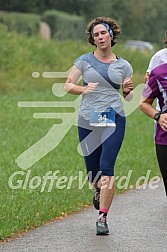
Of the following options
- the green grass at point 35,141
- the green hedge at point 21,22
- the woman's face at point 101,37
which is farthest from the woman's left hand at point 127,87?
the green hedge at point 21,22

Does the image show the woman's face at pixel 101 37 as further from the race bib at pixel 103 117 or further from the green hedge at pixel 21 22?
the green hedge at pixel 21 22

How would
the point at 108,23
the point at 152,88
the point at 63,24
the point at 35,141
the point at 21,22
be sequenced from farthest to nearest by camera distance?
the point at 63,24 < the point at 21,22 < the point at 35,141 < the point at 108,23 < the point at 152,88

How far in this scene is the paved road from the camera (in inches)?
311

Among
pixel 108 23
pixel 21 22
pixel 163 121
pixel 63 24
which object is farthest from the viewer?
pixel 63 24

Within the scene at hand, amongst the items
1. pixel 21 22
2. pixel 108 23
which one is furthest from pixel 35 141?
pixel 21 22

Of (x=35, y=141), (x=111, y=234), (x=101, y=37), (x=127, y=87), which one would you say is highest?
(x=101, y=37)

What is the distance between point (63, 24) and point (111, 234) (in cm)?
4398

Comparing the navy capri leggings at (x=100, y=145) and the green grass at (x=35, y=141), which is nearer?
the navy capri leggings at (x=100, y=145)

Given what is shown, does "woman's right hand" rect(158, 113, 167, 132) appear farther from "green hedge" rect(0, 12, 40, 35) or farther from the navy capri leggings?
"green hedge" rect(0, 12, 40, 35)

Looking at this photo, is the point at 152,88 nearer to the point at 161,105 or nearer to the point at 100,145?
the point at 161,105

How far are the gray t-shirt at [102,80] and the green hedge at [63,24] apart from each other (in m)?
41.5

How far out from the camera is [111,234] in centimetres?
863

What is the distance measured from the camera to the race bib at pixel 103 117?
8.73 m

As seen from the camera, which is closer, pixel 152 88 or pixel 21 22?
pixel 152 88
